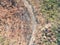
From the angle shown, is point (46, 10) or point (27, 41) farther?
point (46, 10)

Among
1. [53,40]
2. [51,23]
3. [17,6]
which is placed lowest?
[53,40]

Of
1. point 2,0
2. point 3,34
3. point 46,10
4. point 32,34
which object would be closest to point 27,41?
point 32,34

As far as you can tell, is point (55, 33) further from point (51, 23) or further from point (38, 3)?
point (38, 3)

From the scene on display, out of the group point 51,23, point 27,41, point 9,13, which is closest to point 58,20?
point 51,23

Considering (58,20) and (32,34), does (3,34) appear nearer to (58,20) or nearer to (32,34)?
(32,34)

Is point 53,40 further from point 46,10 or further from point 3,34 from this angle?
point 3,34

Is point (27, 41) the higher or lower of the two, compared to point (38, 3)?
lower

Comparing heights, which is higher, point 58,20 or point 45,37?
point 58,20

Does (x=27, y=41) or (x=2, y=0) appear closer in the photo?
(x=27, y=41)

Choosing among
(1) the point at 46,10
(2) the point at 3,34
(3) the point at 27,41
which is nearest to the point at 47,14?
(1) the point at 46,10
